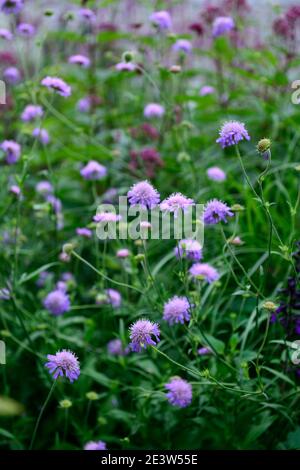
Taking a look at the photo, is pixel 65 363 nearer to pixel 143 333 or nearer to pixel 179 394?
pixel 143 333

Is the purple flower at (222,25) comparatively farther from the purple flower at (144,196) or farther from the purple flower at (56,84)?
the purple flower at (144,196)

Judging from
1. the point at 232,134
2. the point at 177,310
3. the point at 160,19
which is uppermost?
the point at 160,19

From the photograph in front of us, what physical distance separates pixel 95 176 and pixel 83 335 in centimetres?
54

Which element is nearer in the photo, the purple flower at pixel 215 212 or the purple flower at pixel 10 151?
the purple flower at pixel 215 212

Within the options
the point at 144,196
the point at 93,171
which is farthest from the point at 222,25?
the point at 144,196

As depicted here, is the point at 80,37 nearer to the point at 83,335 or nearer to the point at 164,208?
the point at 83,335

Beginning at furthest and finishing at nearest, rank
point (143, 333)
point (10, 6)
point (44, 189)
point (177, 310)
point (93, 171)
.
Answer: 1. point (44, 189)
2. point (93, 171)
3. point (10, 6)
4. point (177, 310)
5. point (143, 333)

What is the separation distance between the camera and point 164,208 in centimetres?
129

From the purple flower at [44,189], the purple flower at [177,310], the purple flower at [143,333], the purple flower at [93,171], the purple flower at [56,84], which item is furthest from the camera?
the purple flower at [44,189]

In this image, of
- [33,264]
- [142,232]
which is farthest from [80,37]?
[142,232]

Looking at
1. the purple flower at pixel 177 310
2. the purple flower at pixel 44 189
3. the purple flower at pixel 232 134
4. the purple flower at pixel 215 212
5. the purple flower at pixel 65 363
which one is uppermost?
the purple flower at pixel 44 189

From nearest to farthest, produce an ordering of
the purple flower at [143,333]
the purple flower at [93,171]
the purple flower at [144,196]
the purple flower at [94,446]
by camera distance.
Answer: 1. the purple flower at [143,333]
2. the purple flower at [144,196]
3. the purple flower at [94,446]
4. the purple flower at [93,171]

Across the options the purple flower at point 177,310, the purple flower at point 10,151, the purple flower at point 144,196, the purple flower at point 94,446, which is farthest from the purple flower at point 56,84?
the purple flower at point 94,446

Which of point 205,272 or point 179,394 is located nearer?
point 179,394
